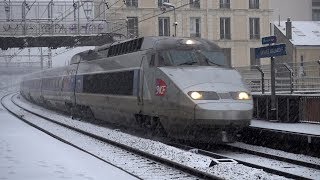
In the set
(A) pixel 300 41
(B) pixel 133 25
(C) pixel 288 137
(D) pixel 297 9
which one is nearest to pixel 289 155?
(C) pixel 288 137

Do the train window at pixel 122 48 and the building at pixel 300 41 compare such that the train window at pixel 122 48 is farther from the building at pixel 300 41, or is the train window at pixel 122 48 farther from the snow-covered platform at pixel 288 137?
the building at pixel 300 41

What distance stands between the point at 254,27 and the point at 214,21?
4.57 m

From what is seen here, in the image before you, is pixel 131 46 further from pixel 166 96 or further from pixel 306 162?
pixel 306 162

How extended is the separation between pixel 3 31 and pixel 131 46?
22.9 metres

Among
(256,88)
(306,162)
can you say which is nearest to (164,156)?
(306,162)

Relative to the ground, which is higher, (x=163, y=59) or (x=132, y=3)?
(x=132, y=3)

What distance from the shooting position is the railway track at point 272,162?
9.27 meters

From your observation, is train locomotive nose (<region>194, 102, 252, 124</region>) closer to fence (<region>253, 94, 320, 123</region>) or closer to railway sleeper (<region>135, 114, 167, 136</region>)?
railway sleeper (<region>135, 114, 167, 136</region>)

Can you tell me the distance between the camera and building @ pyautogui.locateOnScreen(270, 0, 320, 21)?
77562 mm

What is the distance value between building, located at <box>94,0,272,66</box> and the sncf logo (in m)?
35.3

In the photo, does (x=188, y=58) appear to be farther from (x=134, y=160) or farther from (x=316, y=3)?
(x=316, y=3)

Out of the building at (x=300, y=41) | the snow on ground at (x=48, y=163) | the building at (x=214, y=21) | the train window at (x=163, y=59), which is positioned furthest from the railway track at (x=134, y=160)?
the building at (x=300, y=41)

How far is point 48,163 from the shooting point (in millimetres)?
10102

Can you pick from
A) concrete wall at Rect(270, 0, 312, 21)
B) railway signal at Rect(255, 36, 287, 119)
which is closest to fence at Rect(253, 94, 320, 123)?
railway signal at Rect(255, 36, 287, 119)
